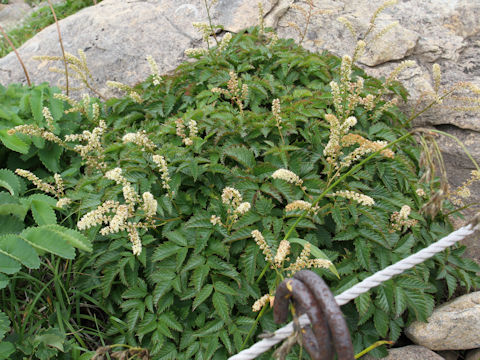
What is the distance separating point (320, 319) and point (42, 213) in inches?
85.0

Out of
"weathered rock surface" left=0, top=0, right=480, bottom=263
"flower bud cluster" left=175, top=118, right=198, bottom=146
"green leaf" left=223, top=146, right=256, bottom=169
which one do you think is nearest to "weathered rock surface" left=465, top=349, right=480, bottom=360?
"weathered rock surface" left=0, top=0, right=480, bottom=263

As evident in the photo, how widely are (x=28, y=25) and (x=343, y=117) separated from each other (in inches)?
299

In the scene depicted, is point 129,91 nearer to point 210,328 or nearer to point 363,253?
point 210,328

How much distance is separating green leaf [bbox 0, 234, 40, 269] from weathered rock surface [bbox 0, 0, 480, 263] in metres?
2.59

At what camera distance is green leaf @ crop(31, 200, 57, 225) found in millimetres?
2459

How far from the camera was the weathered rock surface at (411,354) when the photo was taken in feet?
7.58

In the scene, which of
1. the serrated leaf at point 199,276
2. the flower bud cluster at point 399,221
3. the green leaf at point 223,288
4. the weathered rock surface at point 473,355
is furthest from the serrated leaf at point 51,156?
the weathered rock surface at point 473,355

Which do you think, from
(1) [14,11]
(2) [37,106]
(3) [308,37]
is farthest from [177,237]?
(1) [14,11]

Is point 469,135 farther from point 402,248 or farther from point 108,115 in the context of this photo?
point 108,115

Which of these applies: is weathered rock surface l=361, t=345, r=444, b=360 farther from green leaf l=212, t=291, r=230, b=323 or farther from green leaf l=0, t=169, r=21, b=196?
green leaf l=0, t=169, r=21, b=196

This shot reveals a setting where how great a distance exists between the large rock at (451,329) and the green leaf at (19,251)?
2.33 meters

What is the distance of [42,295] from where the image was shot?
272cm

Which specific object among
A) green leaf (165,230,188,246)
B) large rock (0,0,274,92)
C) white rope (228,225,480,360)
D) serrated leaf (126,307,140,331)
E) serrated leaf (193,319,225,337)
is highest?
large rock (0,0,274,92)

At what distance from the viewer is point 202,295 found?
2.20 meters
